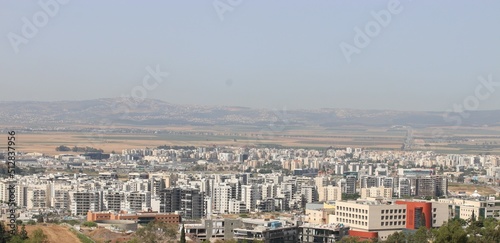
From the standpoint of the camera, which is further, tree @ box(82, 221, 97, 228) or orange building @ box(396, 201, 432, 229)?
tree @ box(82, 221, 97, 228)

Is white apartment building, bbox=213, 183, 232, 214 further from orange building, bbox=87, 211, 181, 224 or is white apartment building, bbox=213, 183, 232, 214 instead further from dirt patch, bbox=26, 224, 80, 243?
dirt patch, bbox=26, 224, 80, 243

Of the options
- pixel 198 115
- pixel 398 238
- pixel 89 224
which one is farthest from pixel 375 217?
pixel 198 115

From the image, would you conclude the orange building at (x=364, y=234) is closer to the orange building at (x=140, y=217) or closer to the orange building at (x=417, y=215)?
the orange building at (x=417, y=215)

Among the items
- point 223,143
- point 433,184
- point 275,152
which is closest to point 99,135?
point 223,143

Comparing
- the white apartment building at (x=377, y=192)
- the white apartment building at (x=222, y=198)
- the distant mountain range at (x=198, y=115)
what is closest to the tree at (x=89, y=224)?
the white apartment building at (x=222, y=198)

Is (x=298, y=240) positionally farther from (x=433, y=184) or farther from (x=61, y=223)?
(x=433, y=184)

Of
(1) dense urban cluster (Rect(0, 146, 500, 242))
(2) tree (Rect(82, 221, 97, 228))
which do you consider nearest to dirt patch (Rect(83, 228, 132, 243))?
(1) dense urban cluster (Rect(0, 146, 500, 242))
